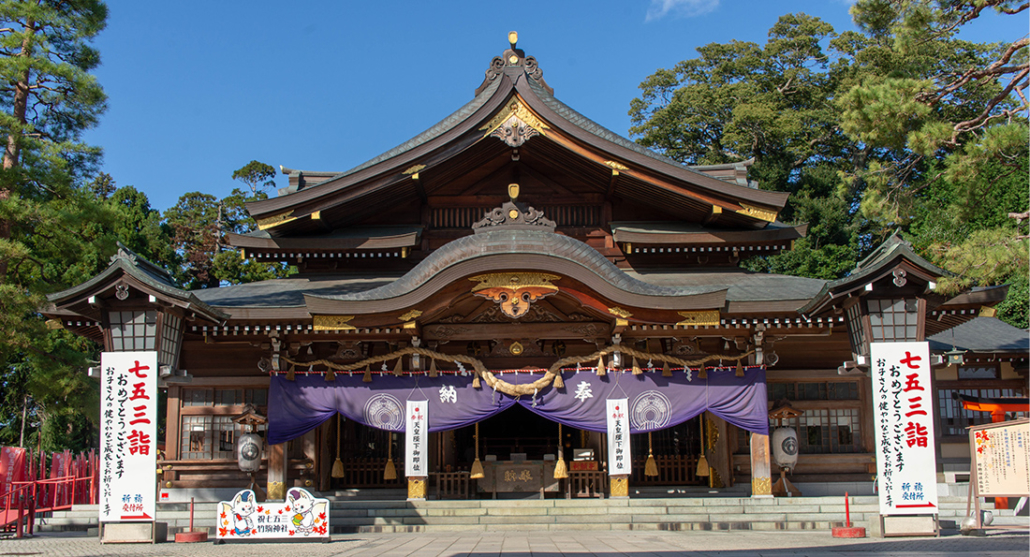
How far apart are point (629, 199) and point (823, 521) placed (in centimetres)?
743

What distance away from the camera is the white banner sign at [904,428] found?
34.5 ft

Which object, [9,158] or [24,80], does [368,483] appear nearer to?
[9,158]

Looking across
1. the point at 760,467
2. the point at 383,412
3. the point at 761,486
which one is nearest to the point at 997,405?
the point at 760,467

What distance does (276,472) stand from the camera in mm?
13766

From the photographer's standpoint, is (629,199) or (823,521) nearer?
(823,521)

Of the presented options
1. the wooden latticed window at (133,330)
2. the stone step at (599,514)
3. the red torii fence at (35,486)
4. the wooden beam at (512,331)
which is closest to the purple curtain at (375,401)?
the wooden beam at (512,331)

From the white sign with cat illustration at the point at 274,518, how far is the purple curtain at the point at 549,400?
334 cm

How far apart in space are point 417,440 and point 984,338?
11993 mm

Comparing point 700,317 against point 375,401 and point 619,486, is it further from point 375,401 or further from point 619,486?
point 375,401

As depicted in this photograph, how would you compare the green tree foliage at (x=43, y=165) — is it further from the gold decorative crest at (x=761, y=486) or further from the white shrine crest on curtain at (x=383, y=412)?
the gold decorative crest at (x=761, y=486)

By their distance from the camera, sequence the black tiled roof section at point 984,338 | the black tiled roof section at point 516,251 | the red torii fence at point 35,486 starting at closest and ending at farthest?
the red torii fence at point 35,486
the black tiled roof section at point 516,251
the black tiled roof section at point 984,338

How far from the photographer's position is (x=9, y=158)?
1555cm

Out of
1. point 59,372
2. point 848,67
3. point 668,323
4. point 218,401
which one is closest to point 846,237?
point 848,67

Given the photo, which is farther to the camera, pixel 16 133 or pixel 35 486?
pixel 16 133
